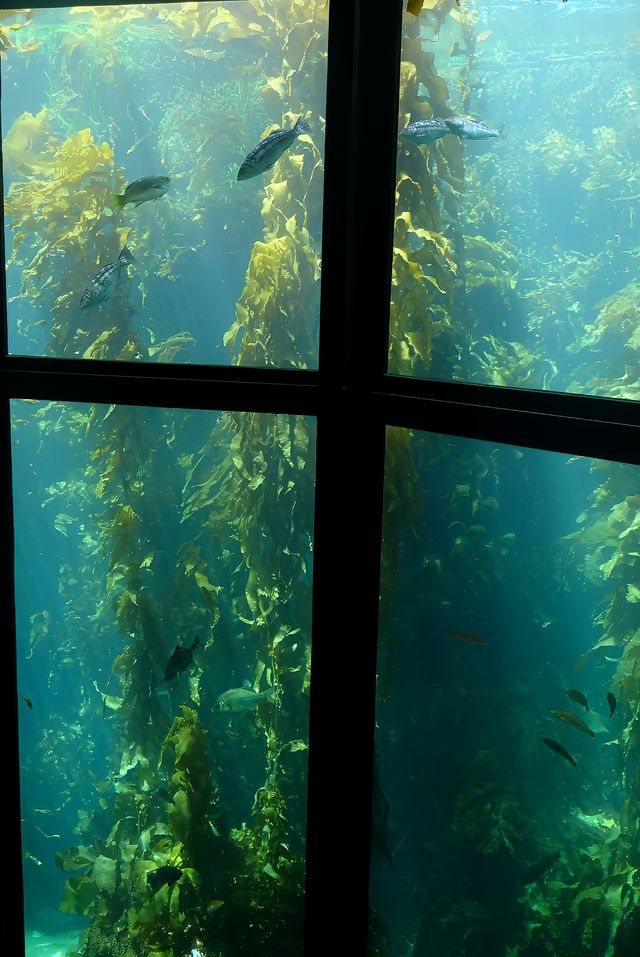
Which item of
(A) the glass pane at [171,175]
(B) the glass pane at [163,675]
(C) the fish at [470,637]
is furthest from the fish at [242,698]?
(A) the glass pane at [171,175]

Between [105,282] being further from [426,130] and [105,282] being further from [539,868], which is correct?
[539,868]

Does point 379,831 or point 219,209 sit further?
point 219,209

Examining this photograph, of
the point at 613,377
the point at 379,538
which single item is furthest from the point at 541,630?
the point at 613,377

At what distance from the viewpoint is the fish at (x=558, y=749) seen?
1.82 metres

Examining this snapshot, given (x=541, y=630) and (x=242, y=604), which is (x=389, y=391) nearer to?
(x=541, y=630)

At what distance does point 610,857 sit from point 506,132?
69.3 inches

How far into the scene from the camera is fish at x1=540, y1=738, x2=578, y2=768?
1819 millimetres

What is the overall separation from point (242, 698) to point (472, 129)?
170 cm

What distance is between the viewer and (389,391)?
1.97m

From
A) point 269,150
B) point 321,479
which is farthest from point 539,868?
point 269,150

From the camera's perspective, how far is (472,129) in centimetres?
194

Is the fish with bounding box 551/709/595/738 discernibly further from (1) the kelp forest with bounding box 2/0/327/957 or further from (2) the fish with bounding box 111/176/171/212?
(2) the fish with bounding box 111/176/171/212

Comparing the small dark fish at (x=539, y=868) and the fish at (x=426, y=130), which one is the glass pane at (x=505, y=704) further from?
the fish at (x=426, y=130)

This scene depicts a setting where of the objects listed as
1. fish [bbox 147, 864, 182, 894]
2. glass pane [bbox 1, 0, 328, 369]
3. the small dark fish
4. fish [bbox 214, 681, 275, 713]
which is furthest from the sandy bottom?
glass pane [bbox 1, 0, 328, 369]
